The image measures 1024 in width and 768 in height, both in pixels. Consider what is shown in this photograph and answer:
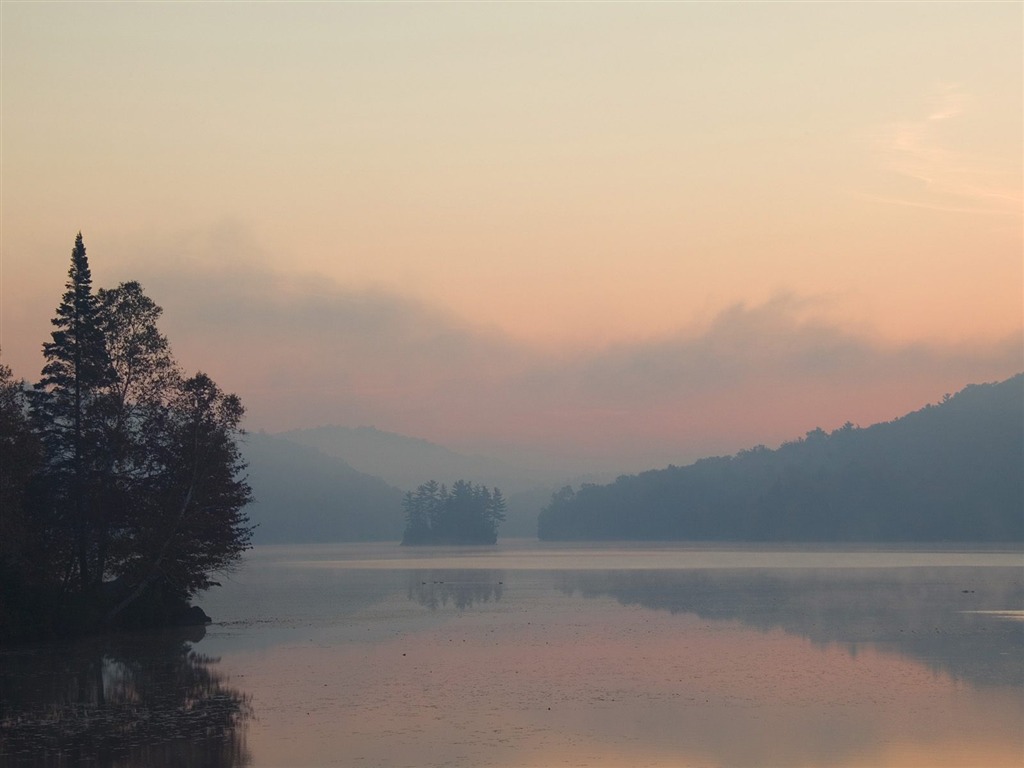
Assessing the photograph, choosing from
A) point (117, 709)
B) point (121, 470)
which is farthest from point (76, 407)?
point (117, 709)

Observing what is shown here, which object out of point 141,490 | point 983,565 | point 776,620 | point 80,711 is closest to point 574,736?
point 80,711

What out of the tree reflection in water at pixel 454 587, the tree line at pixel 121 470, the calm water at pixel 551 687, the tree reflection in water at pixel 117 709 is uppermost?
the tree line at pixel 121 470

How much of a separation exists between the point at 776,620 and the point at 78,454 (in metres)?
33.9

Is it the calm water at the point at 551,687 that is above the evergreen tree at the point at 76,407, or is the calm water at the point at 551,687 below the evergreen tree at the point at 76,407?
below

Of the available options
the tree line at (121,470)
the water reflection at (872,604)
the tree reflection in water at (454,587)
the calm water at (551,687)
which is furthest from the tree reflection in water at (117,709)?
the tree reflection in water at (454,587)

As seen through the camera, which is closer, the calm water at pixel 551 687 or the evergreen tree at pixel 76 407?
the calm water at pixel 551 687

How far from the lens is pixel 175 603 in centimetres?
6072

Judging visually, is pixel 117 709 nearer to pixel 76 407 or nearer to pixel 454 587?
pixel 76 407

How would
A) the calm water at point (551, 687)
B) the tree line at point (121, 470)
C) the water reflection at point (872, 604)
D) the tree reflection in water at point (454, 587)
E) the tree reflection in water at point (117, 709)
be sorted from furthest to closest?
the tree reflection in water at point (454, 587), the tree line at point (121, 470), the water reflection at point (872, 604), the calm water at point (551, 687), the tree reflection in water at point (117, 709)

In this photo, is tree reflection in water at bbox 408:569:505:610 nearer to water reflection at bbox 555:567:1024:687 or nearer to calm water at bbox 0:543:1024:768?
water reflection at bbox 555:567:1024:687

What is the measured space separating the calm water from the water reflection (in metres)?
0.28

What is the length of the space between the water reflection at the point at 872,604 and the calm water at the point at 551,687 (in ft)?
0.92

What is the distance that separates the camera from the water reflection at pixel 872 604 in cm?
4122

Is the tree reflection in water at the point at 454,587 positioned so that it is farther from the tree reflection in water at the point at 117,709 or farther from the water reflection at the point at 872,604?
the tree reflection in water at the point at 117,709
